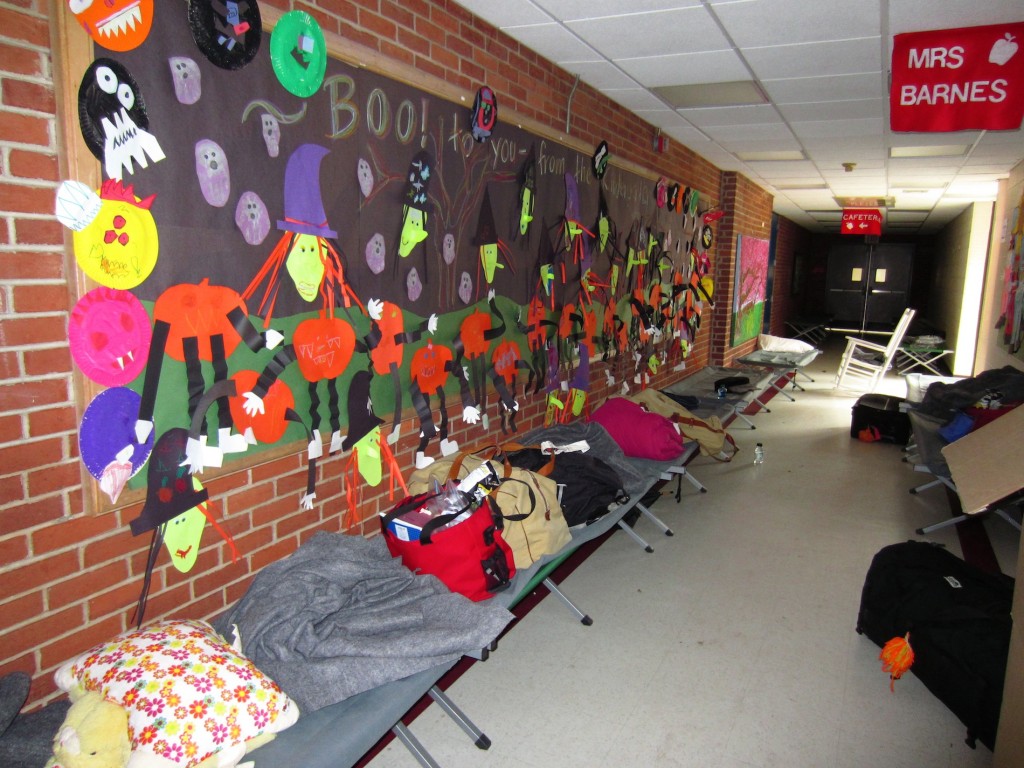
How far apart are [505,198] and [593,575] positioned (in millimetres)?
1933

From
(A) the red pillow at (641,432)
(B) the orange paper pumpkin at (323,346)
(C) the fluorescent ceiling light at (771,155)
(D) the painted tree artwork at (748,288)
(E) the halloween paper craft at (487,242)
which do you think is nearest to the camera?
(B) the orange paper pumpkin at (323,346)

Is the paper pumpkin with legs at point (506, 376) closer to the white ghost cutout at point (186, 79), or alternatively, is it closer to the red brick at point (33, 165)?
the white ghost cutout at point (186, 79)

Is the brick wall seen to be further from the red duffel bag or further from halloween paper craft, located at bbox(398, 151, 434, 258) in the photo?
halloween paper craft, located at bbox(398, 151, 434, 258)

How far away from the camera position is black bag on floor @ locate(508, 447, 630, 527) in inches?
113

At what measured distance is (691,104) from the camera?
4.40 metres

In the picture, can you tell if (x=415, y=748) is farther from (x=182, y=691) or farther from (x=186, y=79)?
(x=186, y=79)

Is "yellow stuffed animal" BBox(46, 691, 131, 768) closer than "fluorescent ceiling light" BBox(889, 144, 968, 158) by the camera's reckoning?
Yes

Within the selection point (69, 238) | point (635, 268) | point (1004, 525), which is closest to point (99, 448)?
point (69, 238)

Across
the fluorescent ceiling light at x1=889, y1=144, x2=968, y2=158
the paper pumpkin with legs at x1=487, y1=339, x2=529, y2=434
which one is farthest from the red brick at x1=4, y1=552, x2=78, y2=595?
the fluorescent ceiling light at x1=889, y1=144, x2=968, y2=158

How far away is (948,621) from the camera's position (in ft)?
7.88

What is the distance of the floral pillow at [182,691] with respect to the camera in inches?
54.9

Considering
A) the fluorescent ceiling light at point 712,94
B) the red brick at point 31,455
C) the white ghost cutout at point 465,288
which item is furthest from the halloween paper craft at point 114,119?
the fluorescent ceiling light at point 712,94

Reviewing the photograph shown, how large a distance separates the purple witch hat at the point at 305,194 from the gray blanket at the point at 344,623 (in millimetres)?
1032

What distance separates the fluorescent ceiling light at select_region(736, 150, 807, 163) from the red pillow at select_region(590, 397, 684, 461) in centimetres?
344
